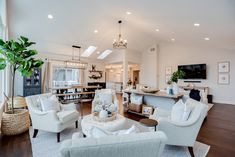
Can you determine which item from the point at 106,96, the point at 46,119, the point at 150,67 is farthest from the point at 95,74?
the point at 46,119

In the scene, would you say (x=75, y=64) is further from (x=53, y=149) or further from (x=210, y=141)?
(x=210, y=141)

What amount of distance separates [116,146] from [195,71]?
8.29 meters

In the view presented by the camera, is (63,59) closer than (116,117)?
No

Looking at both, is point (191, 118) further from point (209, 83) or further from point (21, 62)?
point (209, 83)

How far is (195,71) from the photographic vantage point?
7.91 m

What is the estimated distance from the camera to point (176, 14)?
421 cm

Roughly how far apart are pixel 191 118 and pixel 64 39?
684cm

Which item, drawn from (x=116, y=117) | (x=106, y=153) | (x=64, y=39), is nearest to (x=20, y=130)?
(x=116, y=117)

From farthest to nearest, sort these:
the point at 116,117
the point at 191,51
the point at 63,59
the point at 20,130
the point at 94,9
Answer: the point at 63,59, the point at 191,51, the point at 94,9, the point at 20,130, the point at 116,117

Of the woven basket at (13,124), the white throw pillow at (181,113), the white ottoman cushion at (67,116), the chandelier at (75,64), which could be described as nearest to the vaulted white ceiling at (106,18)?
the chandelier at (75,64)

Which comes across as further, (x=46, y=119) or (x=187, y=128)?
(x=46, y=119)

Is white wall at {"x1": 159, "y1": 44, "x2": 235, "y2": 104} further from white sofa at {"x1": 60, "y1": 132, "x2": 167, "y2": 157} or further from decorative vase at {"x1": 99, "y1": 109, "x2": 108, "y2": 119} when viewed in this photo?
white sofa at {"x1": 60, "y1": 132, "x2": 167, "y2": 157}

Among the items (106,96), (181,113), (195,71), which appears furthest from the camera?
(195,71)

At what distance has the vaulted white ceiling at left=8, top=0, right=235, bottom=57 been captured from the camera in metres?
3.73
